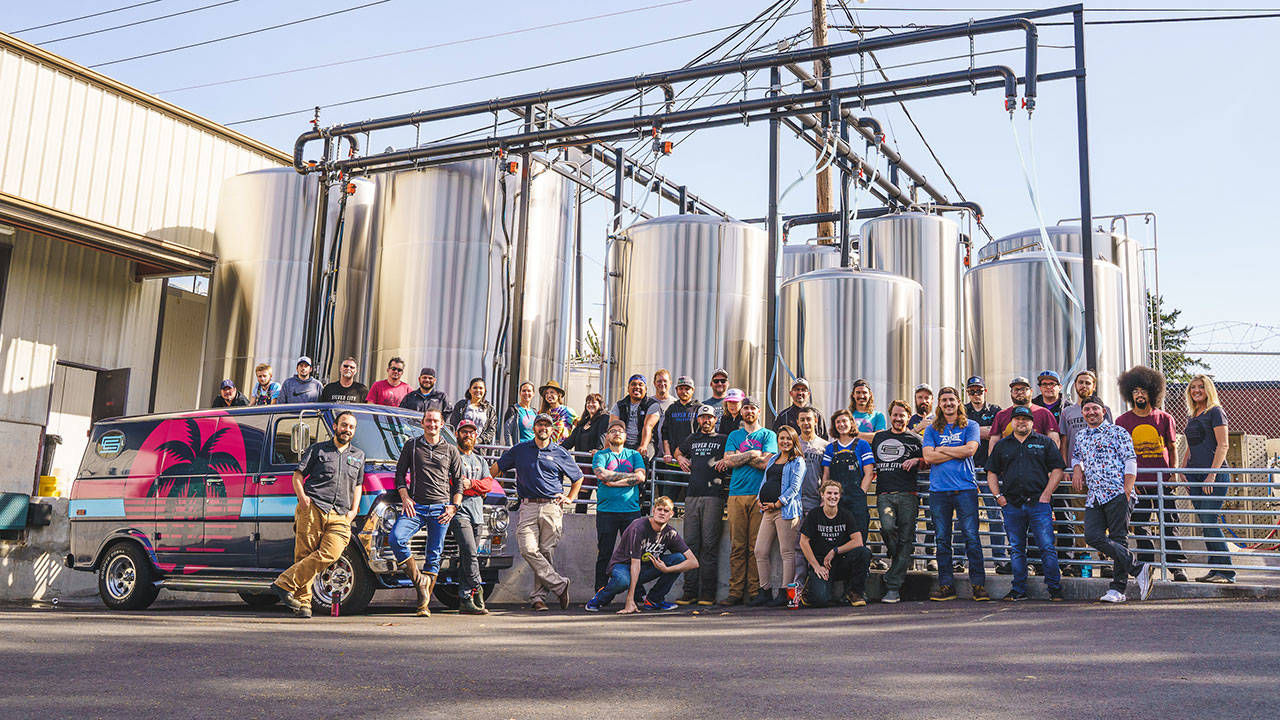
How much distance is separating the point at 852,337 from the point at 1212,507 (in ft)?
18.1

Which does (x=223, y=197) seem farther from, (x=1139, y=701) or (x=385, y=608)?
(x=1139, y=701)

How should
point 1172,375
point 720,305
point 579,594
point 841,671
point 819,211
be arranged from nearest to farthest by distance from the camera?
point 841,671, point 579,594, point 720,305, point 819,211, point 1172,375

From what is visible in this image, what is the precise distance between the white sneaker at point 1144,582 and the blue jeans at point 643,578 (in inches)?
163

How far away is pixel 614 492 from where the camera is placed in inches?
451

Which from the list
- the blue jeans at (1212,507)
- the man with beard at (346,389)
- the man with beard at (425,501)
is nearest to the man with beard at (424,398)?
the man with beard at (346,389)

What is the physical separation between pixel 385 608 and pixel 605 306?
6695mm

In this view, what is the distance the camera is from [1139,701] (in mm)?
5273

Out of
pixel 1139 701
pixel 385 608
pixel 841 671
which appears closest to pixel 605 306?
pixel 385 608

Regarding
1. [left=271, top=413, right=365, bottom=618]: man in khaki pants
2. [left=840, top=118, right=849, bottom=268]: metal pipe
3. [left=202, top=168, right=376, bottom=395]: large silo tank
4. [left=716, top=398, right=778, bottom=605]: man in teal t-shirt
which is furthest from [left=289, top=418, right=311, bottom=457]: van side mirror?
[left=840, top=118, right=849, bottom=268]: metal pipe

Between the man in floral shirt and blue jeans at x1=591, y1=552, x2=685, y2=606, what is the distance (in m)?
3.81

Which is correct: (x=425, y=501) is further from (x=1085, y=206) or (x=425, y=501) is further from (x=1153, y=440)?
(x=1085, y=206)

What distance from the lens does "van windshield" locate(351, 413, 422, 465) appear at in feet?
33.7

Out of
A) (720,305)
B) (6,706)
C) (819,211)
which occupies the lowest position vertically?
(6,706)

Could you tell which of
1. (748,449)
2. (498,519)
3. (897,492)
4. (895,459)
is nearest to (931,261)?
(895,459)
